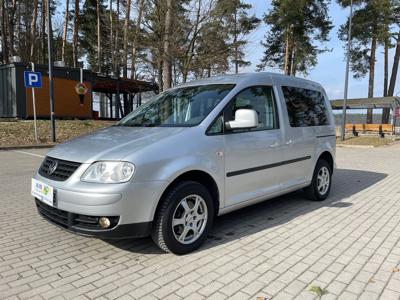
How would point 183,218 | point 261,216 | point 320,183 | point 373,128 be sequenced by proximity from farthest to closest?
1. point 373,128
2. point 320,183
3. point 261,216
4. point 183,218

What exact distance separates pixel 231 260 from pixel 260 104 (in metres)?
2.12

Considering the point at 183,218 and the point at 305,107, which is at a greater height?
the point at 305,107

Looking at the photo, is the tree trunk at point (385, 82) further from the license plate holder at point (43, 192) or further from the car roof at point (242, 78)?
the license plate holder at point (43, 192)

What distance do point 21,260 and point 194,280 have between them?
1778mm

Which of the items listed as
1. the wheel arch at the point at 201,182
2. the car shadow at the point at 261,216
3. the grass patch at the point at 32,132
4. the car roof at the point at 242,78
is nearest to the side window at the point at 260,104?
the car roof at the point at 242,78

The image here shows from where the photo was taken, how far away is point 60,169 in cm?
358

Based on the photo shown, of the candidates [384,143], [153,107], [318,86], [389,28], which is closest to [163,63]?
[318,86]

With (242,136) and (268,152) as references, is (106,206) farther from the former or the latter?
(268,152)

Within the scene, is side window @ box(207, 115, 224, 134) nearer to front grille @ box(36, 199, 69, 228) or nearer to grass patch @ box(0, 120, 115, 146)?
front grille @ box(36, 199, 69, 228)

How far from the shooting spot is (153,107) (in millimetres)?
4891

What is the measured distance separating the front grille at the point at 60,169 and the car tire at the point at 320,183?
3932mm

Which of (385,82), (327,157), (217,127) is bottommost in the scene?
(327,157)

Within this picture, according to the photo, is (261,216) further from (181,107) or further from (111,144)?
(111,144)

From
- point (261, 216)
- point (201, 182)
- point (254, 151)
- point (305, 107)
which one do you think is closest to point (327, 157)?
point (305, 107)
